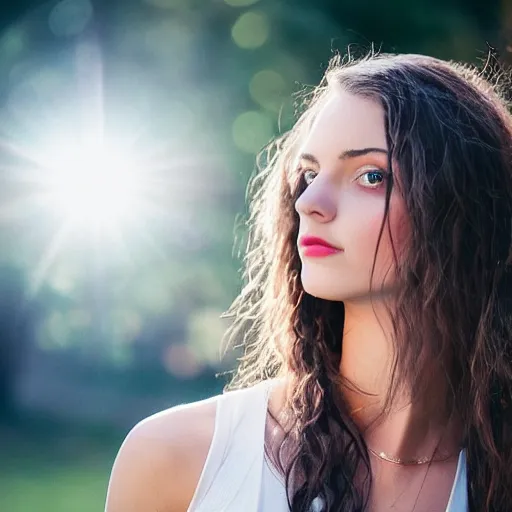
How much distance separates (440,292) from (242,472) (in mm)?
590

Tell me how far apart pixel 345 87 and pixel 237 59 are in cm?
552

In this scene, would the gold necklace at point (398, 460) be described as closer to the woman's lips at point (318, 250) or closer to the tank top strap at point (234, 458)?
the tank top strap at point (234, 458)

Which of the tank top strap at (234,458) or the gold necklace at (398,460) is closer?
the tank top strap at (234,458)

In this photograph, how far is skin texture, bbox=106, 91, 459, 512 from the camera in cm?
173

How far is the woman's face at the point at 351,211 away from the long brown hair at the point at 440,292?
27 millimetres

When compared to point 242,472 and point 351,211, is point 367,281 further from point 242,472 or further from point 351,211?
point 242,472

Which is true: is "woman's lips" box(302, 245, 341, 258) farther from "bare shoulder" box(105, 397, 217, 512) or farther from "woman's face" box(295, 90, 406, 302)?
"bare shoulder" box(105, 397, 217, 512)

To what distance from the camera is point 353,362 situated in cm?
185

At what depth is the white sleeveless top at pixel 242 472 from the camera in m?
1.69

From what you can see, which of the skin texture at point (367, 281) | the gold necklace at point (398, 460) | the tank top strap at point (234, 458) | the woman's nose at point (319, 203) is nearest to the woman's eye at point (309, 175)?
the skin texture at point (367, 281)

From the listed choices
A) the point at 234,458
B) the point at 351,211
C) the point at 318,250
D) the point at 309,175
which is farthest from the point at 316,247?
the point at 234,458

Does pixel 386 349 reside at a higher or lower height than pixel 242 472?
higher

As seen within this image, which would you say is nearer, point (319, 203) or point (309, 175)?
point (319, 203)

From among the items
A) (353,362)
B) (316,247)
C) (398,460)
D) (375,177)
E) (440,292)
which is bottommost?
(398,460)
